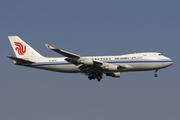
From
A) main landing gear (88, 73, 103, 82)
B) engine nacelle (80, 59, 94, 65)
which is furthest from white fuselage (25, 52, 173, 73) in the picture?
engine nacelle (80, 59, 94, 65)

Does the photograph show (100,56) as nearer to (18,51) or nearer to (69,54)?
(69,54)

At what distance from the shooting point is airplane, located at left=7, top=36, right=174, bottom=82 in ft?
176

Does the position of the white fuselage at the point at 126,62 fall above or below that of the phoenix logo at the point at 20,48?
below

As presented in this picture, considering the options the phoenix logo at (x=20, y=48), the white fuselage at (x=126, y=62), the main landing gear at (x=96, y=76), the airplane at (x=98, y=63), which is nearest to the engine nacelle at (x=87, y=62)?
the airplane at (x=98, y=63)

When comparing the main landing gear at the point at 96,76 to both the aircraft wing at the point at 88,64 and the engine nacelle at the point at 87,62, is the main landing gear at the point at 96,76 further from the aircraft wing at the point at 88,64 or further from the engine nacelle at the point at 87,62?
the engine nacelle at the point at 87,62

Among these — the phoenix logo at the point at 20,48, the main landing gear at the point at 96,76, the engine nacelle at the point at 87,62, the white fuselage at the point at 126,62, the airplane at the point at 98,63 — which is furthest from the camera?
the phoenix logo at the point at 20,48

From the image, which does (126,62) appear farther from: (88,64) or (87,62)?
(87,62)

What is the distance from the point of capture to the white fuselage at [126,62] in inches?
2151

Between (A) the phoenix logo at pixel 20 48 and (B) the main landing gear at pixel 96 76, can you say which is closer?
(B) the main landing gear at pixel 96 76

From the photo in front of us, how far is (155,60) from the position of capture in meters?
55.1

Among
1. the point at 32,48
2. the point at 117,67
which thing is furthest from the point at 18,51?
the point at 117,67

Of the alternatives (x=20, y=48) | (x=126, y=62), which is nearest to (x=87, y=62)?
(x=126, y=62)

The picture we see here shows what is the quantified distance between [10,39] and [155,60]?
91.4 feet

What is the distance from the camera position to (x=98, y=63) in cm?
5369
